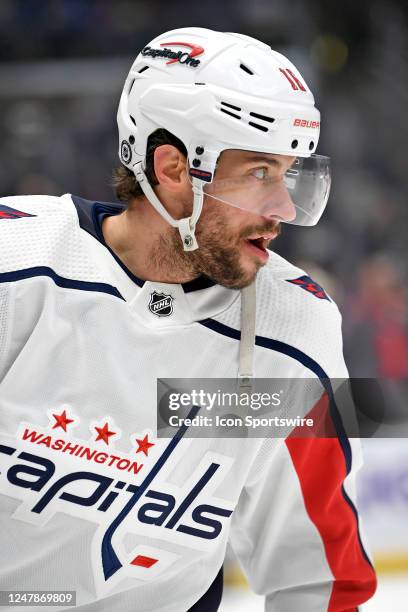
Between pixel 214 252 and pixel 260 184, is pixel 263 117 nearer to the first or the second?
pixel 260 184

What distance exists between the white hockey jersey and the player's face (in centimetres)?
8

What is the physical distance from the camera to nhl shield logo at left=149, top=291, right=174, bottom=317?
173cm

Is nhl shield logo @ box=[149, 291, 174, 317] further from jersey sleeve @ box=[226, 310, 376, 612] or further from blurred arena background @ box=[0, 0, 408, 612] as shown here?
blurred arena background @ box=[0, 0, 408, 612]

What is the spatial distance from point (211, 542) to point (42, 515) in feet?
1.08

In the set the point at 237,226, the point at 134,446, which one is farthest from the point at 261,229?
the point at 134,446

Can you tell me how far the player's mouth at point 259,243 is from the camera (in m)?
1.71

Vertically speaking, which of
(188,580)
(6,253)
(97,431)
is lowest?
(188,580)

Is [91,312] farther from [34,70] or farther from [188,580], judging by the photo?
[34,70]

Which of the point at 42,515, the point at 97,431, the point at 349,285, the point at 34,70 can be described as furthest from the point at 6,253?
the point at 34,70

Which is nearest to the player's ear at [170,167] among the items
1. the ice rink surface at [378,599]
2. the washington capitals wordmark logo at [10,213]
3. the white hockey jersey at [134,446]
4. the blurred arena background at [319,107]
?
the white hockey jersey at [134,446]

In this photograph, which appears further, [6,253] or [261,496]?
[261,496]

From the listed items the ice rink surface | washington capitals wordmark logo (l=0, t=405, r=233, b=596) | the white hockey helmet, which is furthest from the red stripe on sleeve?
the ice rink surface

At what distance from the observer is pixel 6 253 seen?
1.66m

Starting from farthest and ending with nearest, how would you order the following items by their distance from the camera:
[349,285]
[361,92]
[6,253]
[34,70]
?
[34,70]
[361,92]
[349,285]
[6,253]
